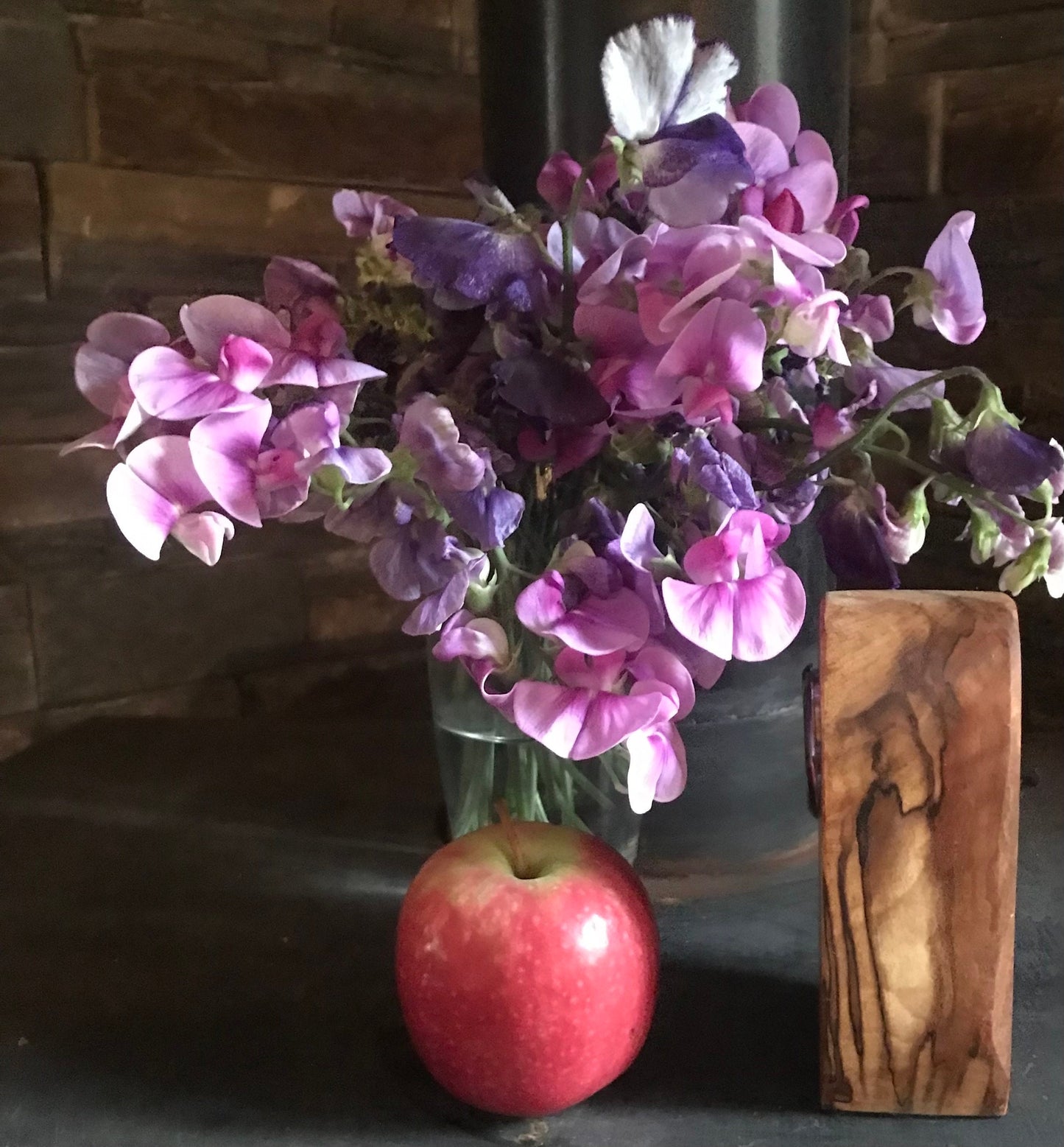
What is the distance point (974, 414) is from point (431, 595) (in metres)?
0.24

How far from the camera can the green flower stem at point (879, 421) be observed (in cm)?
48

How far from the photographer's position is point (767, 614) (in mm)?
464

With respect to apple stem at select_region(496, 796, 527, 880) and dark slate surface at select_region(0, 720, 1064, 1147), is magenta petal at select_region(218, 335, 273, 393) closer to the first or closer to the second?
apple stem at select_region(496, 796, 527, 880)

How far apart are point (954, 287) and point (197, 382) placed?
335mm

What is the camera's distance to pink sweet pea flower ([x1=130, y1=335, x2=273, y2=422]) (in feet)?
1.51

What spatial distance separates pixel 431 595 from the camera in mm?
493

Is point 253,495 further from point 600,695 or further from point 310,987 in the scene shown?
point 310,987

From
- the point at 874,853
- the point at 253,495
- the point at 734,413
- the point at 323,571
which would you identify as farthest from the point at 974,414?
the point at 323,571

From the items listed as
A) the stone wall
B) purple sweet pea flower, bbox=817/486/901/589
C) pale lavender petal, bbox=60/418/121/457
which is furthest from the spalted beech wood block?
the stone wall

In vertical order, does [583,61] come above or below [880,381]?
above

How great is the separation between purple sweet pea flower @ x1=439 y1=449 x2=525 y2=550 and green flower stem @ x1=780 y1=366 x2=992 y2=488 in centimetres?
14

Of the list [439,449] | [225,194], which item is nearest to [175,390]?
[439,449]

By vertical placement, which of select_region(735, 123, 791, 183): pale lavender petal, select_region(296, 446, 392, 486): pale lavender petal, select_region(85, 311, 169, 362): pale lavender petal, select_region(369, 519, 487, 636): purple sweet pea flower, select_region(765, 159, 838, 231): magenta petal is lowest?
select_region(369, 519, 487, 636): purple sweet pea flower

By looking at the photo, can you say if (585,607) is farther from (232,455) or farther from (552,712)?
(232,455)
